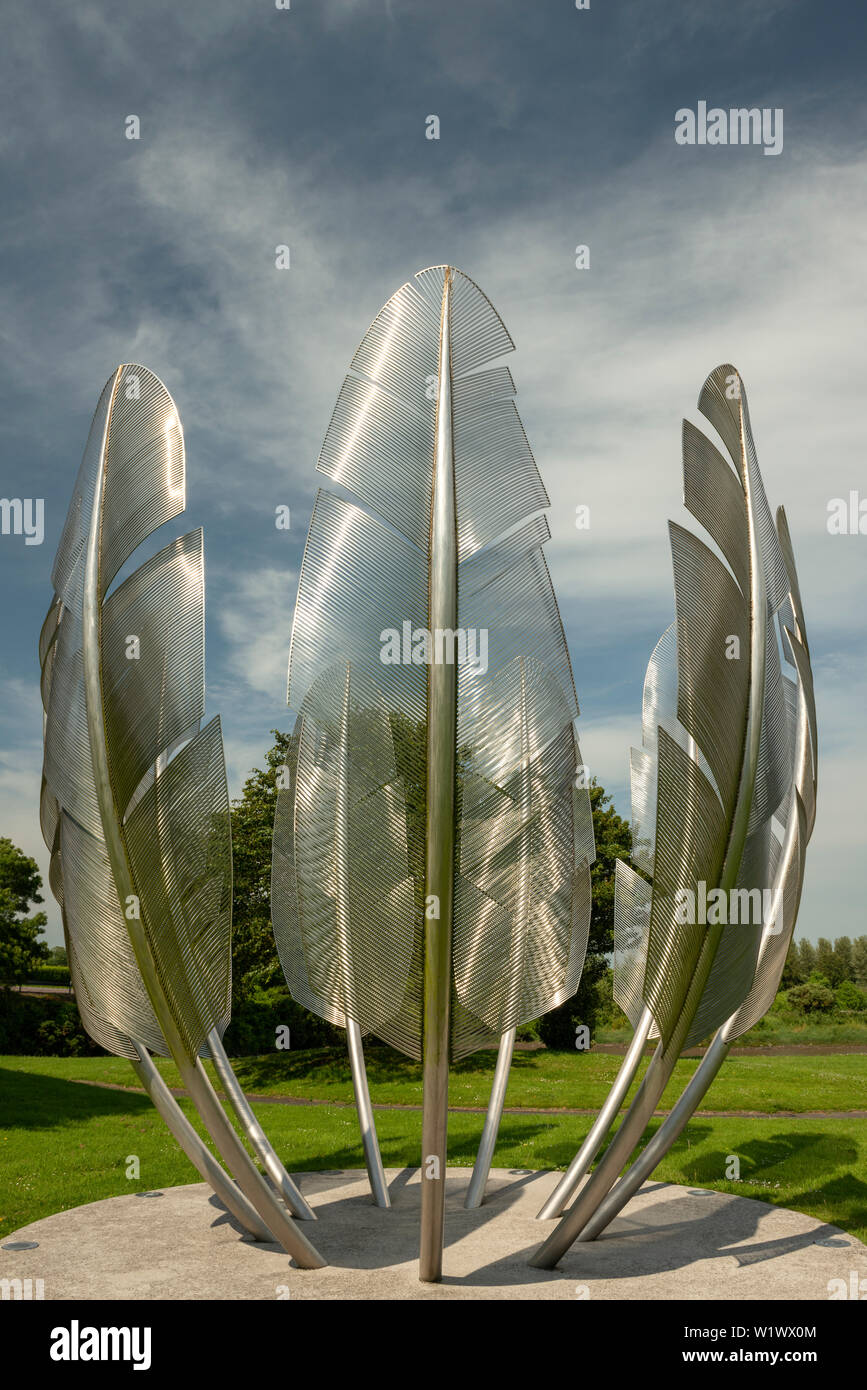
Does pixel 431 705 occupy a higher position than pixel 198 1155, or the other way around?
pixel 431 705

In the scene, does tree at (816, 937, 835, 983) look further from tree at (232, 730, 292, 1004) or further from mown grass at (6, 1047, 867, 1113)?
tree at (232, 730, 292, 1004)

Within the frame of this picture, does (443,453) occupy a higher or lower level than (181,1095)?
higher

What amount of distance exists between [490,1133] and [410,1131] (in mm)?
5541

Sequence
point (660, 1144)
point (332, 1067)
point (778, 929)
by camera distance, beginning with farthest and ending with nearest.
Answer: point (332, 1067)
point (778, 929)
point (660, 1144)

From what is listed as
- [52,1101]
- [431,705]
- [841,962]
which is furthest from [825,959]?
[431,705]

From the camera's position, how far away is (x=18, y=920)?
26234mm

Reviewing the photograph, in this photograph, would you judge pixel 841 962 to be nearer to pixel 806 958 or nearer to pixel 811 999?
pixel 806 958

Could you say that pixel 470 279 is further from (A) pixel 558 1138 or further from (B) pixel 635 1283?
(A) pixel 558 1138

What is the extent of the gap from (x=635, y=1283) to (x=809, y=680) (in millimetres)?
5388

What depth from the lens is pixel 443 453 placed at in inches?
251

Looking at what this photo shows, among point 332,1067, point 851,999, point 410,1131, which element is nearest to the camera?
point 410,1131

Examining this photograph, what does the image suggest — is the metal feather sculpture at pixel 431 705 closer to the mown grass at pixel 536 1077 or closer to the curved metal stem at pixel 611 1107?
the curved metal stem at pixel 611 1107

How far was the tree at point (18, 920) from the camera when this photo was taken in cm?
2497
